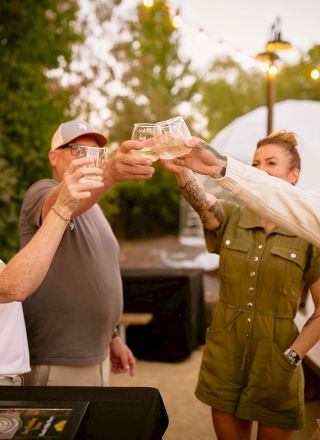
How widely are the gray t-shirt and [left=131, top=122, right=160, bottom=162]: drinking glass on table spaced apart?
723 millimetres

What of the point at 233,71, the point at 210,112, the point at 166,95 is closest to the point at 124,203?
the point at 166,95

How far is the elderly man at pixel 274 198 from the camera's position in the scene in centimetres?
177

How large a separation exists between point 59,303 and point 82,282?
0.14 m

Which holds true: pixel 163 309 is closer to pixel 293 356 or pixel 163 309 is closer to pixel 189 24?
pixel 189 24

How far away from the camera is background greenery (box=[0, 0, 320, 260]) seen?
531 centimetres

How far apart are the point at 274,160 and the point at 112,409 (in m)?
A: 1.33

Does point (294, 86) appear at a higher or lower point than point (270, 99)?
higher

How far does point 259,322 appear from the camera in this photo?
7.41ft

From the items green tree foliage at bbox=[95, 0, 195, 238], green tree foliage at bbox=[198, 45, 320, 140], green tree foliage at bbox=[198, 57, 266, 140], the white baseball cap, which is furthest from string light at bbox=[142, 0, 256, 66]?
green tree foliage at bbox=[198, 57, 266, 140]

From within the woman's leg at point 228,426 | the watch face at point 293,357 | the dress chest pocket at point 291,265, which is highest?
the dress chest pocket at point 291,265

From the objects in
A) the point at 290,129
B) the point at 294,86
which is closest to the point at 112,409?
the point at 290,129

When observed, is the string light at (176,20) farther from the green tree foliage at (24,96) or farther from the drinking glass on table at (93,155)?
the drinking glass on table at (93,155)

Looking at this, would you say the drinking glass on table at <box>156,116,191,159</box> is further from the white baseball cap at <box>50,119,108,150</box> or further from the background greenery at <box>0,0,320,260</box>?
the background greenery at <box>0,0,320,260</box>

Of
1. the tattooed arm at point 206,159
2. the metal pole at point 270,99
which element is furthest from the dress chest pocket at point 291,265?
the metal pole at point 270,99
